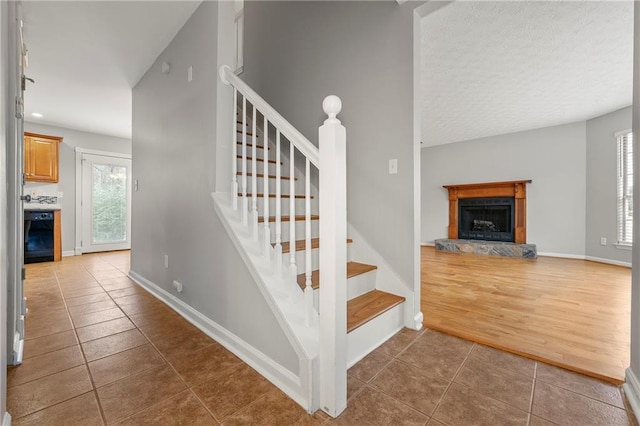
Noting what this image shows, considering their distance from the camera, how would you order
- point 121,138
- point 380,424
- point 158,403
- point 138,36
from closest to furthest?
point 380,424 < point 158,403 < point 138,36 < point 121,138

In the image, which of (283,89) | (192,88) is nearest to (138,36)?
(192,88)

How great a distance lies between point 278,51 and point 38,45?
2.31 meters

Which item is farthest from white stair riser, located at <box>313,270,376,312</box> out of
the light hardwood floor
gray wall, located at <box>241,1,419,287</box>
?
the light hardwood floor

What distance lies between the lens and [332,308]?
3.88 feet

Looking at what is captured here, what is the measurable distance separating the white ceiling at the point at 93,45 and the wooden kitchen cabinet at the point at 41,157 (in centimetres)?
85

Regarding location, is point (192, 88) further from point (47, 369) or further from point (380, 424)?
point (380, 424)

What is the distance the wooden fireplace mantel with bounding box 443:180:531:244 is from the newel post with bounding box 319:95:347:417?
17.6 feet

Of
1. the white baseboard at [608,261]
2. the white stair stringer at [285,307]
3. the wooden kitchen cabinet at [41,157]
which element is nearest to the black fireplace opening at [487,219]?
the white baseboard at [608,261]

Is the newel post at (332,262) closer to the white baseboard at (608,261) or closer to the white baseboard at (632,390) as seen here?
the white baseboard at (632,390)

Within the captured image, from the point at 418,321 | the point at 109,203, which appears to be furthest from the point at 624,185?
the point at 109,203

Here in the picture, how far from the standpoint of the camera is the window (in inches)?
160

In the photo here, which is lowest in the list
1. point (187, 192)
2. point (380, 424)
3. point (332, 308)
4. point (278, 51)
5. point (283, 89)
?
point (380, 424)

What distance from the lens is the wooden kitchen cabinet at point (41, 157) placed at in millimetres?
4637

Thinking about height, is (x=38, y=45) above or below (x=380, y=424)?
above
